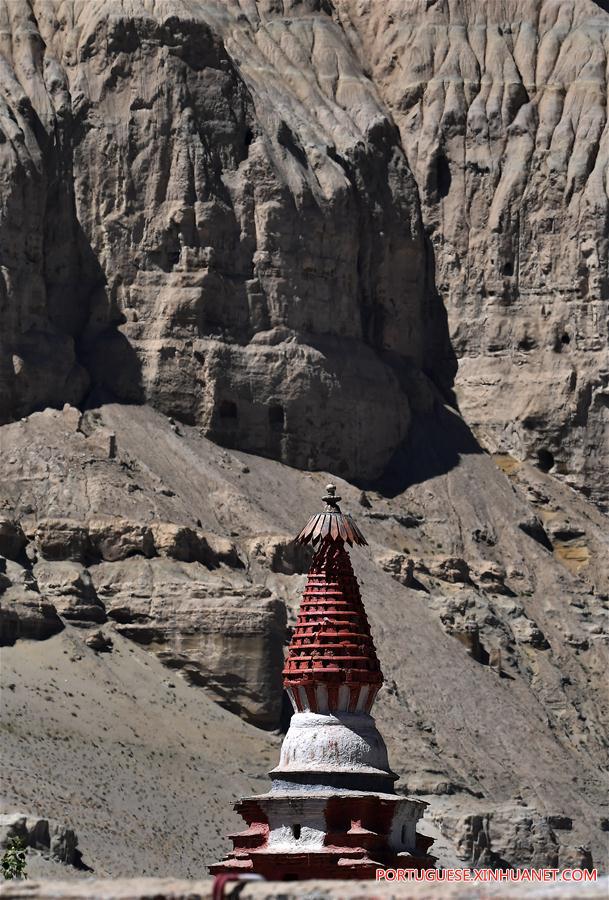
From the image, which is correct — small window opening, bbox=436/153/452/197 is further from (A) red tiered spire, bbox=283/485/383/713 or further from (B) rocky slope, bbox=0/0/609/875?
(A) red tiered spire, bbox=283/485/383/713

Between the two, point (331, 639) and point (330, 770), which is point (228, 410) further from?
point (330, 770)

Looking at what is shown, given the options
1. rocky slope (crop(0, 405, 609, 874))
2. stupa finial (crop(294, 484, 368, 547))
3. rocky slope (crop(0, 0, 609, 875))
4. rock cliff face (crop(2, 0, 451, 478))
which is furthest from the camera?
rock cliff face (crop(2, 0, 451, 478))

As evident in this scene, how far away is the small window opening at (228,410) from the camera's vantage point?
103938 millimetres

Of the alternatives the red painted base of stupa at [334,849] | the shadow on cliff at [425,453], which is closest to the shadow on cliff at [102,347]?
the shadow on cliff at [425,453]

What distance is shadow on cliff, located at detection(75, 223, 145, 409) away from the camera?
10250cm

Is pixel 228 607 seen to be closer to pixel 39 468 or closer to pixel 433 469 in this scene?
pixel 39 468

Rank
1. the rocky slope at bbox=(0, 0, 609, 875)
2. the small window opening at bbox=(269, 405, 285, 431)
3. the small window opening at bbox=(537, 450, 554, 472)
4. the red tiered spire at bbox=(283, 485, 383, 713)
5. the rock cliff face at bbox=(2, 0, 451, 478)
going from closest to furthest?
the red tiered spire at bbox=(283, 485, 383, 713) < the rocky slope at bbox=(0, 0, 609, 875) < the rock cliff face at bbox=(2, 0, 451, 478) < the small window opening at bbox=(269, 405, 285, 431) < the small window opening at bbox=(537, 450, 554, 472)

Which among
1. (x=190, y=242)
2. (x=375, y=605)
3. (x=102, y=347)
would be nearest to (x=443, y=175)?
(x=190, y=242)

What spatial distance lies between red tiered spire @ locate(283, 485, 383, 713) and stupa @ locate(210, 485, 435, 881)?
13 mm

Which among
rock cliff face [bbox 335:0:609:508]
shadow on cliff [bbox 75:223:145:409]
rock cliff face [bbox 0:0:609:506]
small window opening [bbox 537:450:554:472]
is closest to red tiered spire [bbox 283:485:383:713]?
rock cliff face [bbox 0:0:609:506]

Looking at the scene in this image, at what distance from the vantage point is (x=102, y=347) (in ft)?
339

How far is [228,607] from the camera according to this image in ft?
288

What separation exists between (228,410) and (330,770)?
6758 cm

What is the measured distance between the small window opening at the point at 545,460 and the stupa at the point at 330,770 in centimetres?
7219
